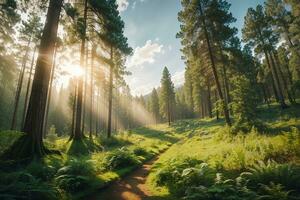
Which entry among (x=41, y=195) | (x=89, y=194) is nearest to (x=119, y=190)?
(x=89, y=194)

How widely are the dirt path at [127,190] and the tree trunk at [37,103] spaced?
4.45 metres

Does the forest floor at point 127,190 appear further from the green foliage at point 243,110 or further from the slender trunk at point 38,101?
the green foliage at point 243,110

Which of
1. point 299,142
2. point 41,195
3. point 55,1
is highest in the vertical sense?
point 55,1

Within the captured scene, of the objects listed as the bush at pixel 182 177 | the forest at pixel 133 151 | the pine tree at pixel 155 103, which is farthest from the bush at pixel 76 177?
the pine tree at pixel 155 103

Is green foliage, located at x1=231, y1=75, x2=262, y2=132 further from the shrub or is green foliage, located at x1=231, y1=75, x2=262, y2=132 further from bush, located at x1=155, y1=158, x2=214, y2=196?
the shrub

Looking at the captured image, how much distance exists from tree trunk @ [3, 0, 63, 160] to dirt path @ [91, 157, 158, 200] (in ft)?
14.6

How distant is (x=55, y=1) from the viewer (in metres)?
11.6

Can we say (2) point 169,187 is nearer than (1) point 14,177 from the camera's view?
No

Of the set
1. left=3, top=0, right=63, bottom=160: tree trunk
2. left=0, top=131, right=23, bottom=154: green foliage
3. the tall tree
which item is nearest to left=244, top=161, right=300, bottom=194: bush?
left=0, top=131, right=23, bottom=154: green foliage

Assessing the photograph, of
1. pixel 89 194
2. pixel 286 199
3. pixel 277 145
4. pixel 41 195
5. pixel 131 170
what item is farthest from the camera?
pixel 131 170

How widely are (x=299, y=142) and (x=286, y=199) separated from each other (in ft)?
12.5

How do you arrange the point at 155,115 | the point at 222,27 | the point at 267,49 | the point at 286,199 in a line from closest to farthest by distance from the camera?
the point at 286,199 < the point at 222,27 < the point at 267,49 < the point at 155,115

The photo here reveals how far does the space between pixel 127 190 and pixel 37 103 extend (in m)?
6.20

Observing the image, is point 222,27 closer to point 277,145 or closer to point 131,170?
point 277,145
